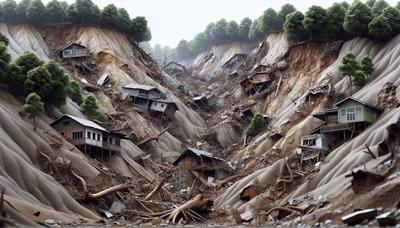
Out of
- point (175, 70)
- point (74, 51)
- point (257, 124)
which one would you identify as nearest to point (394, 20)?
point (257, 124)

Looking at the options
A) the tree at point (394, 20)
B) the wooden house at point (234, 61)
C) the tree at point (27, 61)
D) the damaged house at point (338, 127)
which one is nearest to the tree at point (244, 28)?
the wooden house at point (234, 61)

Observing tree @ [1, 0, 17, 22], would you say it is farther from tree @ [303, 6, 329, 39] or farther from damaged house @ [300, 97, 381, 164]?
damaged house @ [300, 97, 381, 164]

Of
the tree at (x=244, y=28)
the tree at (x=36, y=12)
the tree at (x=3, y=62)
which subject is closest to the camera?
the tree at (x=3, y=62)

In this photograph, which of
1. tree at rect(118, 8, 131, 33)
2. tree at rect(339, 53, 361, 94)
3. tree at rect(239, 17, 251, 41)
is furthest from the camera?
tree at rect(239, 17, 251, 41)

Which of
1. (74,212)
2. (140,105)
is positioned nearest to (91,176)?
(74,212)

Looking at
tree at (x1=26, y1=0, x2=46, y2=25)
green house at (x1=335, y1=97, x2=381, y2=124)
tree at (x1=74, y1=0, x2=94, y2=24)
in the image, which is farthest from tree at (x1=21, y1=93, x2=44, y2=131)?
tree at (x1=26, y1=0, x2=46, y2=25)

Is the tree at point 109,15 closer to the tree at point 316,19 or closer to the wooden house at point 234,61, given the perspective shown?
the wooden house at point 234,61
